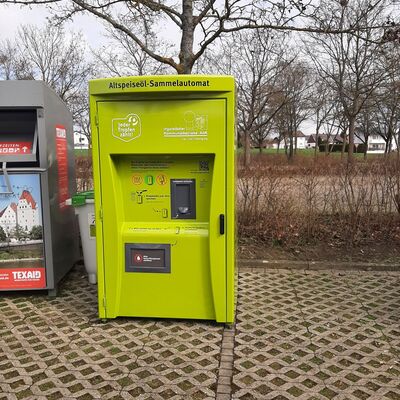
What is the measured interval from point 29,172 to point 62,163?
2.02 feet

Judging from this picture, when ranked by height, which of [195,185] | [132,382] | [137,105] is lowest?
[132,382]

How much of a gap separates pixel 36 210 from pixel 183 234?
1746 millimetres

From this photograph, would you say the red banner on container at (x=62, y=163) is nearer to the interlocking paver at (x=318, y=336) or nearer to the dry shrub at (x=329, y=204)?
the interlocking paver at (x=318, y=336)

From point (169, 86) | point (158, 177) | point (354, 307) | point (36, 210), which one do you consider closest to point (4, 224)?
point (36, 210)

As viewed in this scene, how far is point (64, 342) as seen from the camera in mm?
3443

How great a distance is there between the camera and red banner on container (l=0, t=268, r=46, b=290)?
14.2ft

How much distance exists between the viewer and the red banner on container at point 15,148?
4277mm

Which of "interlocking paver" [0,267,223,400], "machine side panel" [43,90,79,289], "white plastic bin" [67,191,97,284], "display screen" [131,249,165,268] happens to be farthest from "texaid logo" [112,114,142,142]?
"interlocking paver" [0,267,223,400]

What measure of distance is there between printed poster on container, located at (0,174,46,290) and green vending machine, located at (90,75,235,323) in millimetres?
1034

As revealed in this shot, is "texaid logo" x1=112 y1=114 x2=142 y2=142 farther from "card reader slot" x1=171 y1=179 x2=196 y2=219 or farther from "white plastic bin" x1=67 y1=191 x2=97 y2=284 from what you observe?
"white plastic bin" x1=67 y1=191 x2=97 y2=284

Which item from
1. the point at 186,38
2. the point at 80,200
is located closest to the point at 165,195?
the point at 80,200

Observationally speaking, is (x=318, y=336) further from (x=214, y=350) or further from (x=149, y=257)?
(x=149, y=257)

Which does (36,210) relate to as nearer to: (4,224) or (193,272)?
(4,224)

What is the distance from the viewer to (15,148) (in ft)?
14.1
